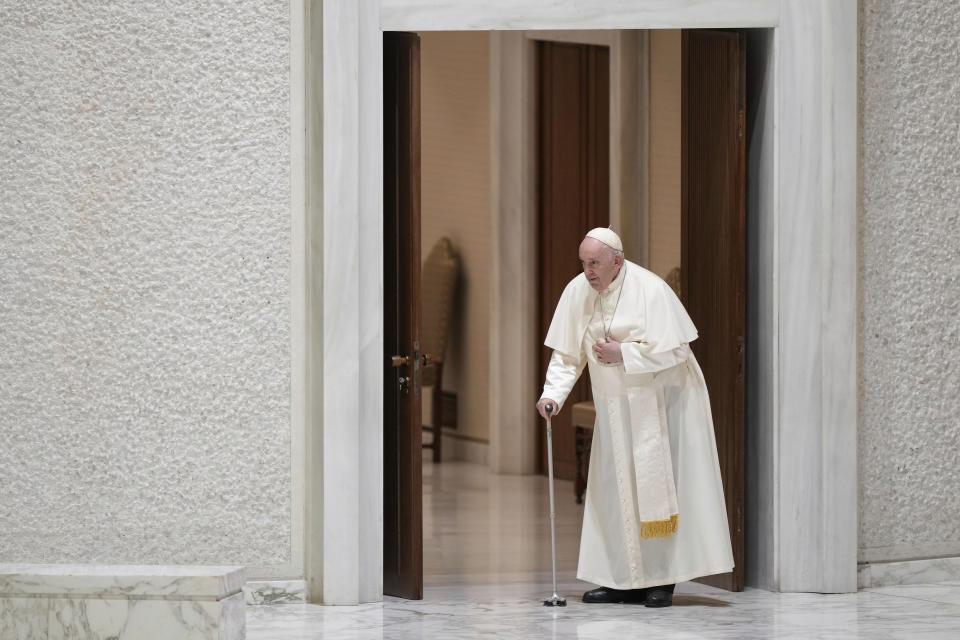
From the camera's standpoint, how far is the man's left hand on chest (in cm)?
585

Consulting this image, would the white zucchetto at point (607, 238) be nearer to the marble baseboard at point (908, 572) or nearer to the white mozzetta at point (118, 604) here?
the marble baseboard at point (908, 572)

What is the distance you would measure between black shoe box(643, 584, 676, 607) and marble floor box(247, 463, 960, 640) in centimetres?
6

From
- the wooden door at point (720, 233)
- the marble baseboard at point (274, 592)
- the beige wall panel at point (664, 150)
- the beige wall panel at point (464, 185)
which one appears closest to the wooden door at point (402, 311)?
the marble baseboard at point (274, 592)

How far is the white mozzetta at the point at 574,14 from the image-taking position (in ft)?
19.9

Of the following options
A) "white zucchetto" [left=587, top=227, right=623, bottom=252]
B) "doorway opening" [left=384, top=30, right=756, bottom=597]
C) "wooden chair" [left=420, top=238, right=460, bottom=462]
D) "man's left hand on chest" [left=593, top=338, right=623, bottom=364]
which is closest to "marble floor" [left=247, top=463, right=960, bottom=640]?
"doorway opening" [left=384, top=30, right=756, bottom=597]

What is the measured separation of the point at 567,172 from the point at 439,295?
171cm

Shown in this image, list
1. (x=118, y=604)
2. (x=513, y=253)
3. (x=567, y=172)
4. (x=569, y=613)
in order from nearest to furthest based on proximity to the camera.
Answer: (x=118, y=604), (x=569, y=613), (x=567, y=172), (x=513, y=253)

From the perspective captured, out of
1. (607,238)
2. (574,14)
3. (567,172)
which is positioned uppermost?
(574,14)

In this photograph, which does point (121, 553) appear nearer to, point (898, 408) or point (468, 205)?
point (898, 408)

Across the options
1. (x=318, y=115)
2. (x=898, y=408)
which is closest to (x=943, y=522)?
(x=898, y=408)

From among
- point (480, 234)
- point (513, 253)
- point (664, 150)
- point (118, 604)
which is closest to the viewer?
point (118, 604)

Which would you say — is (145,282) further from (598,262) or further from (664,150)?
(664,150)

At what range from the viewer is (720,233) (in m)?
6.40

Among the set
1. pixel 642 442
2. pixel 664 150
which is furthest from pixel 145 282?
pixel 664 150
